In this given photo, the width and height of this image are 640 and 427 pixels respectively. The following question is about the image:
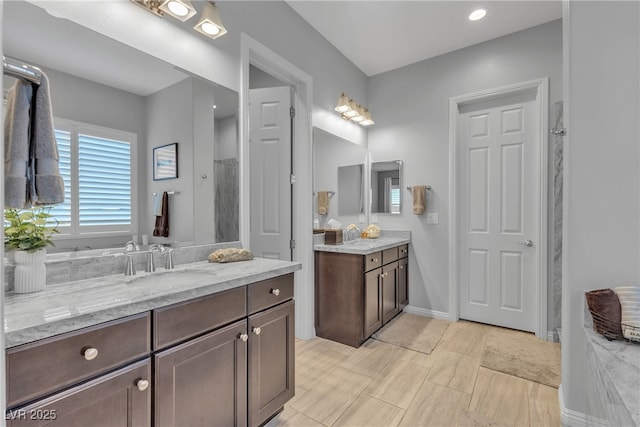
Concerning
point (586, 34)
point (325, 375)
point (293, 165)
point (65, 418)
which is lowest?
point (325, 375)

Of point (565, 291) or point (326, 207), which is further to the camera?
point (326, 207)

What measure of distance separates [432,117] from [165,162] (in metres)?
2.82

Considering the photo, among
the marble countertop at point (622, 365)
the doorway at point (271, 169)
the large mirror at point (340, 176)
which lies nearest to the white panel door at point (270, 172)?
the doorway at point (271, 169)

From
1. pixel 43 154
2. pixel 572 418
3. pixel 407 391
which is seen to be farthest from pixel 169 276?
pixel 572 418

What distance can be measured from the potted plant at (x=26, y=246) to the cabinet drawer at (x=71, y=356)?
1.49 feet

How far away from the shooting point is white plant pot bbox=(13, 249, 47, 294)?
3.61 feet

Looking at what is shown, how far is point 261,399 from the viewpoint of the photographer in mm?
1485

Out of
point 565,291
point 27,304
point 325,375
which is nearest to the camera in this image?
point 27,304

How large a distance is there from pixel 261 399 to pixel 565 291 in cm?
174

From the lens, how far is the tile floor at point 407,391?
171 centimetres

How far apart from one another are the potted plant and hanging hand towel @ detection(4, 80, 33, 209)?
0.16 meters

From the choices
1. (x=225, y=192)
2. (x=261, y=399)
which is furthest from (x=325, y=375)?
(x=225, y=192)

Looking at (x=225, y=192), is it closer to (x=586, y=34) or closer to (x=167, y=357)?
(x=167, y=357)

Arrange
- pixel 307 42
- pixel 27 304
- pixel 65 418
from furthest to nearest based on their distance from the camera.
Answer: pixel 307 42, pixel 27 304, pixel 65 418
